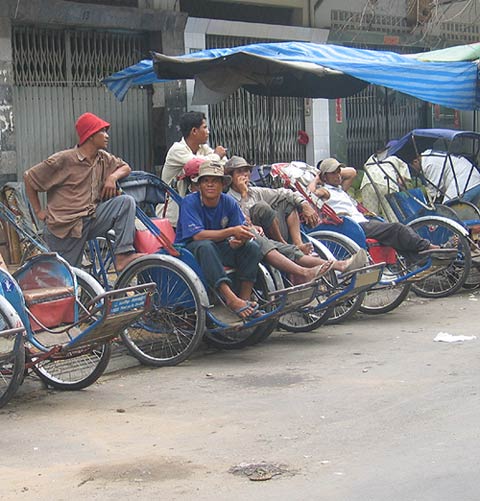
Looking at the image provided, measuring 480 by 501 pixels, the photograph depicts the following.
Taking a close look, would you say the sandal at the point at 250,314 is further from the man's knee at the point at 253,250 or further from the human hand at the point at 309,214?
the human hand at the point at 309,214

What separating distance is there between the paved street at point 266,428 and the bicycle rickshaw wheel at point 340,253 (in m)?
0.88

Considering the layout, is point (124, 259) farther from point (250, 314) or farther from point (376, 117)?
point (376, 117)

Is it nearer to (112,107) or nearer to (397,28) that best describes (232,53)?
(112,107)

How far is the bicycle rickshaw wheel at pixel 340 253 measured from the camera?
963cm

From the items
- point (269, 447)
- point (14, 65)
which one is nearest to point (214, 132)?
point (14, 65)

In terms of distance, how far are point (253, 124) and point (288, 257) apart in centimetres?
746

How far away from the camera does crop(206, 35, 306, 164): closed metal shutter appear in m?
15.4

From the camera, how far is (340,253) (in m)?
9.80

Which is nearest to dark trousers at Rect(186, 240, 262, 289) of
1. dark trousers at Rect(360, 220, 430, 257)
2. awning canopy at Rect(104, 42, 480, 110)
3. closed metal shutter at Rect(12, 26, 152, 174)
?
dark trousers at Rect(360, 220, 430, 257)

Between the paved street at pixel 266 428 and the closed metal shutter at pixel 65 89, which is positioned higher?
the closed metal shutter at pixel 65 89

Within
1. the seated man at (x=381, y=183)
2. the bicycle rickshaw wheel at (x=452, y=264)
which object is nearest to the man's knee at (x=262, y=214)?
the bicycle rickshaw wheel at (x=452, y=264)

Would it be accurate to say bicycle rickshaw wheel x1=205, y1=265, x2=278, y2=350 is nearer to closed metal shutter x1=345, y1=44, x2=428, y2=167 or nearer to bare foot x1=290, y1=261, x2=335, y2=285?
bare foot x1=290, y1=261, x2=335, y2=285

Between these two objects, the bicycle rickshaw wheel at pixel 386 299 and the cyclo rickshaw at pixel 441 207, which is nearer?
the bicycle rickshaw wheel at pixel 386 299

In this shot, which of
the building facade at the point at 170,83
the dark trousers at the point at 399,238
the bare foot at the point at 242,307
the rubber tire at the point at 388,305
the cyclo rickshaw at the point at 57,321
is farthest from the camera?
the building facade at the point at 170,83
